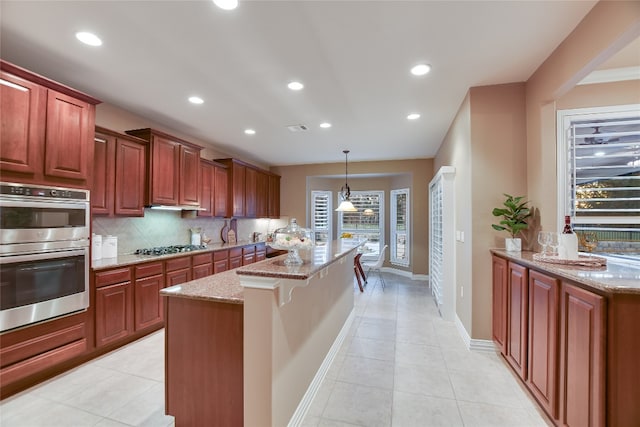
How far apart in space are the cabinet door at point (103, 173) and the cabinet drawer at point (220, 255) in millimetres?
1519

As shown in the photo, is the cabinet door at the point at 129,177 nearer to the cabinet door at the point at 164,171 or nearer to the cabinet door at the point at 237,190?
the cabinet door at the point at 164,171

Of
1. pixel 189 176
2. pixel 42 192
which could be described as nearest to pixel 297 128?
pixel 189 176

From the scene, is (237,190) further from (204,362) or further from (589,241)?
(589,241)

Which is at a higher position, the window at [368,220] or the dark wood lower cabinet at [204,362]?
the window at [368,220]

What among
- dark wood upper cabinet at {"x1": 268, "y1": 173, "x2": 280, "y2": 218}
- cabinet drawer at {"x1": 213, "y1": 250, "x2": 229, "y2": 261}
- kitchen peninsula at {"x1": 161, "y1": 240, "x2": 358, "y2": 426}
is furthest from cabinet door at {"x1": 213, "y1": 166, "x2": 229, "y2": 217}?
kitchen peninsula at {"x1": 161, "y1": 240, "x2": 358, "y2": 426}

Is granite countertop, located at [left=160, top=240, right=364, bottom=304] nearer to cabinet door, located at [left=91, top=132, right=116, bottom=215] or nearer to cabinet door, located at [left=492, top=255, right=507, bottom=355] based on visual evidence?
cabinet door, located at [left=492, top=255, right=507, bottom=355]

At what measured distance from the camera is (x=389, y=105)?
3361 millimetres

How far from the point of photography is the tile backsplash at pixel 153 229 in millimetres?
3387

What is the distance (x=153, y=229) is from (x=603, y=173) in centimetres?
505

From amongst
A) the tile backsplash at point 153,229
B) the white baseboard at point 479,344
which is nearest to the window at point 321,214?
the tile backsplash at point 153,229

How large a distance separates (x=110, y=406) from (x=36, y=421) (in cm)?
41

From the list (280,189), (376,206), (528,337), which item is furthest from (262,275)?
(376,206)

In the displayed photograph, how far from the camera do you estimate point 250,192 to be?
579 centimetres

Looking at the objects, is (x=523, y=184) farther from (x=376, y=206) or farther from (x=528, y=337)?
(x=376, y=206)
